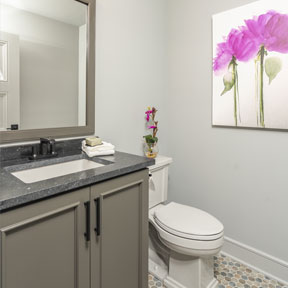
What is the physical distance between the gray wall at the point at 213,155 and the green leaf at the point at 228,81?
14 cm

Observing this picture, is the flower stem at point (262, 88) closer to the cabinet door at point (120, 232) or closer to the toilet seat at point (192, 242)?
the toilet seat at point (192, 242)

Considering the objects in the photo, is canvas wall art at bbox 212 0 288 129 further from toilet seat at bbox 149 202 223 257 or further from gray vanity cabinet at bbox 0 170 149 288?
gray vanity cabinet at bbox 0 170 149 288

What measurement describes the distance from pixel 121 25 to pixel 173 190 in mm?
1543

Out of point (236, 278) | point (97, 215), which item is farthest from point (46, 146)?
point (236, 278)

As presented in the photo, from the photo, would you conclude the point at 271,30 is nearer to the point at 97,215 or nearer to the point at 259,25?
the point at 259,25

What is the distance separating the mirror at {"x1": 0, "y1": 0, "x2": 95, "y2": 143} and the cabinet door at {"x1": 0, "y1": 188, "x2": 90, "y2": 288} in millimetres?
617

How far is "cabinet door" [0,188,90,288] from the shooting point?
33.9 inches

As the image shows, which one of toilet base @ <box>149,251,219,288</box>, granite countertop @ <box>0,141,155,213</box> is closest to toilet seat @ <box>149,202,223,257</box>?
toilet base @ <box>149,251,219,288</box>

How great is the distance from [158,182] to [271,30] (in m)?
1.35

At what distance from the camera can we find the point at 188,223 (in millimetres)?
1595

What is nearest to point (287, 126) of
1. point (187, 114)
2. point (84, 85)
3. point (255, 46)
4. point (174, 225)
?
point (255, 46)

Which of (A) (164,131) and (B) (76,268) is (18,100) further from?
(A) (164,131)

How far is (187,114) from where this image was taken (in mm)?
2230

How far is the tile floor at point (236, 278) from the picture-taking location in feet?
5.58
